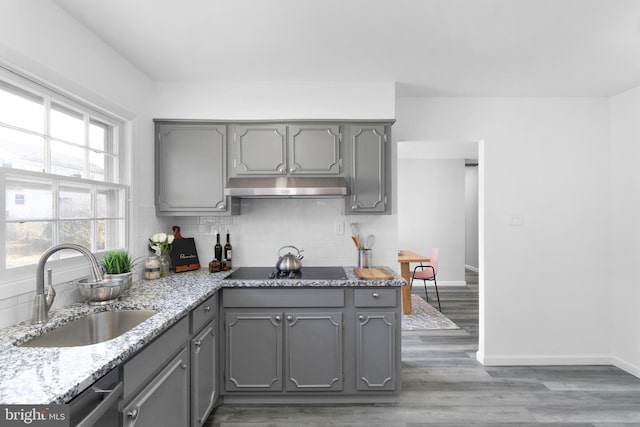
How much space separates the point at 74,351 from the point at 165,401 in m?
0.57

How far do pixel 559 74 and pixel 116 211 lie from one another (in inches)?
143

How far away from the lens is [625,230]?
10.0 feet

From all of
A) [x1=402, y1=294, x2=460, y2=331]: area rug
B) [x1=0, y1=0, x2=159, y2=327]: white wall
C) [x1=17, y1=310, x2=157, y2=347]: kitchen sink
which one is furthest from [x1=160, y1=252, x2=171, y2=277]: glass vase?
[x1=402, y1=294, x2=460, y2=331]: area rug

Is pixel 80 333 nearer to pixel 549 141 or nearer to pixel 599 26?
pixel 599 26

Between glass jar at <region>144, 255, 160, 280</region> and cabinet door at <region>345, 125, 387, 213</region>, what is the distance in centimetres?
164

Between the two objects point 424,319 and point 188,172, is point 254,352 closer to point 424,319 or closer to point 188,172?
point 188,172

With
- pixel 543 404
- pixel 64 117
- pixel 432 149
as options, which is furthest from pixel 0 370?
pixel 432 149

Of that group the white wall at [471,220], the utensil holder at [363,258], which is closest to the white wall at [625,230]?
the utensil holder at [363,258]

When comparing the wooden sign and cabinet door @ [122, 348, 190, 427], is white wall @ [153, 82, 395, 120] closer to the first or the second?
the wooden sign

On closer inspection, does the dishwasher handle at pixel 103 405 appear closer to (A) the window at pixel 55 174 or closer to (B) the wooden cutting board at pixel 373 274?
(A) the window at pixel 55 174

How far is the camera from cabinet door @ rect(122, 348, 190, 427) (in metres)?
1.35

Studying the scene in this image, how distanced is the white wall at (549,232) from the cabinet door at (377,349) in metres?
1.27

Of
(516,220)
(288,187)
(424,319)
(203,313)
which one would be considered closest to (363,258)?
(288,187)

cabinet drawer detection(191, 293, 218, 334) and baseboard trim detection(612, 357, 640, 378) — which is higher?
cabinet drawer detection(191, 293, 218, 334)
